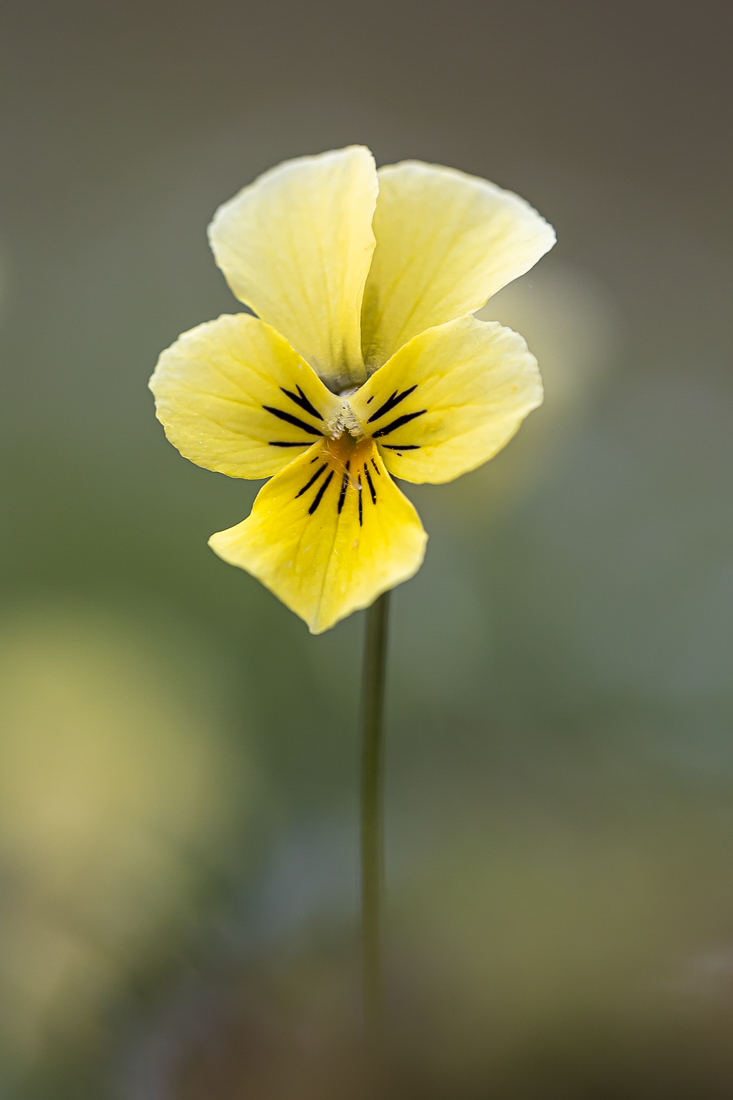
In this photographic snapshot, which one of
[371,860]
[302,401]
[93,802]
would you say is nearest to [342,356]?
[302,401]

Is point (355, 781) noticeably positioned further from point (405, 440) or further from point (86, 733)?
point (405, 440)

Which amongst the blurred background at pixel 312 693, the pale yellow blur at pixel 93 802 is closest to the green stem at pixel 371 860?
the blurred background at pixel 312 693

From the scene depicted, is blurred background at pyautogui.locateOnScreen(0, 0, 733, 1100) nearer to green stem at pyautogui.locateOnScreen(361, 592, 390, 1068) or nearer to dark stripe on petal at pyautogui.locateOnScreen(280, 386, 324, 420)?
green stem at pyautogui.locateOnScreen(361, 592, 390, 1068)

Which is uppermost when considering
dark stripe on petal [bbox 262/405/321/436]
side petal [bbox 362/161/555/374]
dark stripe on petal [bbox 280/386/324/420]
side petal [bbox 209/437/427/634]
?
side petal [bbox 362/161/555/374]

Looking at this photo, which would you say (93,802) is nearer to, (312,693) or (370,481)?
(312,693)

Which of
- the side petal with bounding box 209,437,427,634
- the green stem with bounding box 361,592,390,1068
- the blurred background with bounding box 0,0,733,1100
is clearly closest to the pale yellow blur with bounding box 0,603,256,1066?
the blurred background with bounding box 0,0,733,1100

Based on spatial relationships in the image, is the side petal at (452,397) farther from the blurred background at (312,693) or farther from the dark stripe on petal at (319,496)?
the blurred background at (312,693)

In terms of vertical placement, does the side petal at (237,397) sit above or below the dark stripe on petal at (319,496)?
above
